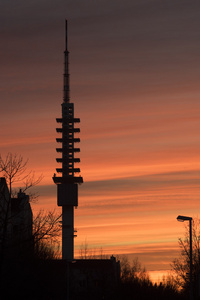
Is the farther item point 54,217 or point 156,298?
point 156,298

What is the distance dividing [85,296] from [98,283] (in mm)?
18197

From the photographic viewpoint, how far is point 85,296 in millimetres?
92438

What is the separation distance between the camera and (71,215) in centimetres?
18912

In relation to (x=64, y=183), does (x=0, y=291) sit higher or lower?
lower

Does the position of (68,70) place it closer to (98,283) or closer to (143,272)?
(143,272)

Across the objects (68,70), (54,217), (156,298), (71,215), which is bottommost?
(156,298)

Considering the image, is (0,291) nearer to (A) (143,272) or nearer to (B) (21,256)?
(B) (21,256)

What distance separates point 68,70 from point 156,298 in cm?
12301

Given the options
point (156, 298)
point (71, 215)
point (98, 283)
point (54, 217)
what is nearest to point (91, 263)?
point (98, 283)

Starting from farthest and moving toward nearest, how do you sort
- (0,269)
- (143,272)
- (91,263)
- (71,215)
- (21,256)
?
(71,215) → (143,272) → (91,263) → (21,256) → (0,269)

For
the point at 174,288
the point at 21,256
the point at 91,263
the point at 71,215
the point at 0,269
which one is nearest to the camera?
the point at 0,269

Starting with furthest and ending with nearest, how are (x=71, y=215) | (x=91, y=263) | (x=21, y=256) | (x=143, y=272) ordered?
(x=71, y=215)
(x=143, y=272)
(x=91, y=263)
(x=21, y=256)

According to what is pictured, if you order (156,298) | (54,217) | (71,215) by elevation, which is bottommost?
(156,298)

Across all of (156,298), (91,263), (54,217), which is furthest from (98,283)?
(54,217)
